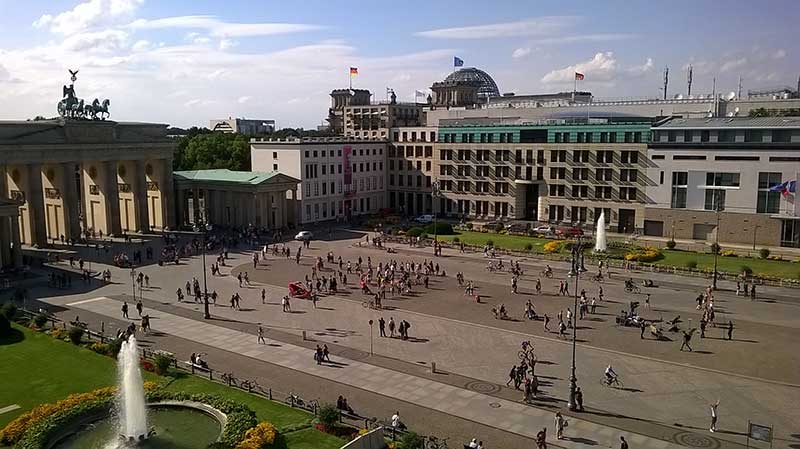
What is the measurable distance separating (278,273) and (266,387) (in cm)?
3144

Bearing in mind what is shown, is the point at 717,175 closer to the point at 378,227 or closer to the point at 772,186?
the point at 772,186

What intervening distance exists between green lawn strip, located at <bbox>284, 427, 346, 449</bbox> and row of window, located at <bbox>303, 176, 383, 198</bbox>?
233 feet

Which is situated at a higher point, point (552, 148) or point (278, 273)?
point (552, 148)

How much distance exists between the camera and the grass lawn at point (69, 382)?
30.5 m

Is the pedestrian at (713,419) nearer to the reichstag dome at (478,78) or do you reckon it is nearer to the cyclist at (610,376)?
the cyclist at (610,376)

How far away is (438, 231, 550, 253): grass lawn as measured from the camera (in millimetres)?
79062

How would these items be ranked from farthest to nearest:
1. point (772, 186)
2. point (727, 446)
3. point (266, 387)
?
point (772, 186), point (266, 387), point (727, 446)

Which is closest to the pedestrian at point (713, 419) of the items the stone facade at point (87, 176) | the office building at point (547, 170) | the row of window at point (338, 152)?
the office building at point (547, 170)

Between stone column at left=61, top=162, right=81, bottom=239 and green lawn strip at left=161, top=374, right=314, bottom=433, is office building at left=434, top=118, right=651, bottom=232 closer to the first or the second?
stone column at left=61, top=162, right=81, bottom=239

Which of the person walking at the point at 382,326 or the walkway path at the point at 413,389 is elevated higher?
the person walking at the point at 382,326

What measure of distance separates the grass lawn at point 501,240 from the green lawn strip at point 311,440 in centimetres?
5037

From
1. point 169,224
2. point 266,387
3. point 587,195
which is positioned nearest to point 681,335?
point 266,387

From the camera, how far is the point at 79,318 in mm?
49688

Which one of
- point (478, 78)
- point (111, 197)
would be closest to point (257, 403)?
point (111, 197)
